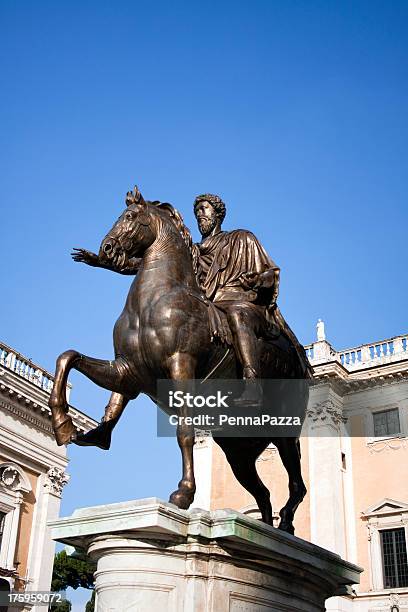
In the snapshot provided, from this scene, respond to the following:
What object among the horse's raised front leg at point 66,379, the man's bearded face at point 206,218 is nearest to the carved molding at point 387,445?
the man's bearded face at point 206,218

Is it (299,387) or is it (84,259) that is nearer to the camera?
(84,259)

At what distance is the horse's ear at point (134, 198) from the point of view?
595 centimetres

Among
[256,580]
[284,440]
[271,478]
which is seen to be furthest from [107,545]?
[271,478]

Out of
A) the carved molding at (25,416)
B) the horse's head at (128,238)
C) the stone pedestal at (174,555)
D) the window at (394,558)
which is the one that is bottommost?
the stone pedestal at (174,555)

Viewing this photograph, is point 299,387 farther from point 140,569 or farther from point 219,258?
point 140,569

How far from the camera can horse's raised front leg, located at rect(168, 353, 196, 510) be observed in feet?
16.7

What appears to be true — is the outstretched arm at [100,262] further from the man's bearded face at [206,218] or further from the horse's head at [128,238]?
the man's bearded face at [206,218]

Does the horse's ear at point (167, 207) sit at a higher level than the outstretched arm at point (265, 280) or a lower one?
higher

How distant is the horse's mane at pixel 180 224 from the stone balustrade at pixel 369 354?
25.0m

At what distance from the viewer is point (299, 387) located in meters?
6.42

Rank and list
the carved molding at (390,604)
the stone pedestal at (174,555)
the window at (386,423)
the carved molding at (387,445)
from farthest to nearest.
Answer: the window at (386,423), the carved molding at (387,445), the carved molding at (390,604), the stone pedestal at (174,555)

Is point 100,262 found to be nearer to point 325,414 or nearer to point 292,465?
point 292,465

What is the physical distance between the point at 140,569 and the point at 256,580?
0.86 meters

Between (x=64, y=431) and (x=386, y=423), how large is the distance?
26.8m
